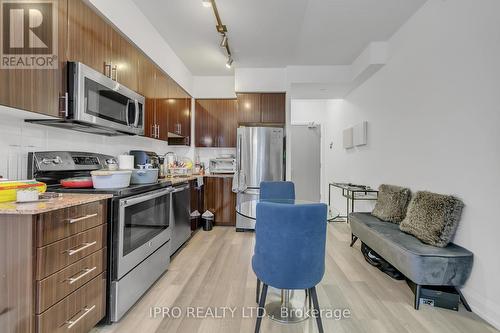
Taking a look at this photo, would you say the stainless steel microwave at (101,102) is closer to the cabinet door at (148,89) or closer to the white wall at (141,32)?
the cabinet door at (148,89)

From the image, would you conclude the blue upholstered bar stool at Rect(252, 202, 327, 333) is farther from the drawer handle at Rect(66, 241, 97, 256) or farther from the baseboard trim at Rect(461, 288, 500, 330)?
the baseboard trim at Rect(461, 288, 500, 330)

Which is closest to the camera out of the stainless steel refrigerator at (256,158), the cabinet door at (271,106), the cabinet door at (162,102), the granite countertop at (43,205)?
the granite countertop at (43,205)

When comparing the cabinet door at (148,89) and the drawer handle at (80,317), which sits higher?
the cabinet door at (148,89)

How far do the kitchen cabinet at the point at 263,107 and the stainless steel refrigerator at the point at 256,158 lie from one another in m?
0.37

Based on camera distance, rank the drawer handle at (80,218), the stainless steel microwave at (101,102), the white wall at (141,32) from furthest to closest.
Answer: the white wall at (141,32) → the stainless steel microwave at (101,102) → the drawer handle at (80,218)

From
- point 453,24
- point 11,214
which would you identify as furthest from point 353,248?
point 11,214

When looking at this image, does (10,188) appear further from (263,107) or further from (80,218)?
(263,107)

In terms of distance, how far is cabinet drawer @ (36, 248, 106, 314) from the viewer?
1.26 m

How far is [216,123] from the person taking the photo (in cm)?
475

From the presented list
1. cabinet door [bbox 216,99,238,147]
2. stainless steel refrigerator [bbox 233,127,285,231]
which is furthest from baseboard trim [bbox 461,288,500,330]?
cabinet door [bbox 216,99,238,147]

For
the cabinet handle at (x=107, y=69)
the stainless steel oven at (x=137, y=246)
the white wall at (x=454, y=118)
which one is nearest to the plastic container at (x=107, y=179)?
the stainless steel oven at (x=137, y=246)

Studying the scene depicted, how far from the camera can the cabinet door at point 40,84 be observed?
1.39 m

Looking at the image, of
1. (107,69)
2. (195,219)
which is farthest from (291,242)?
(195,219)

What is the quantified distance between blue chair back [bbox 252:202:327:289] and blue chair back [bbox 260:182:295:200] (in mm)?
1176
